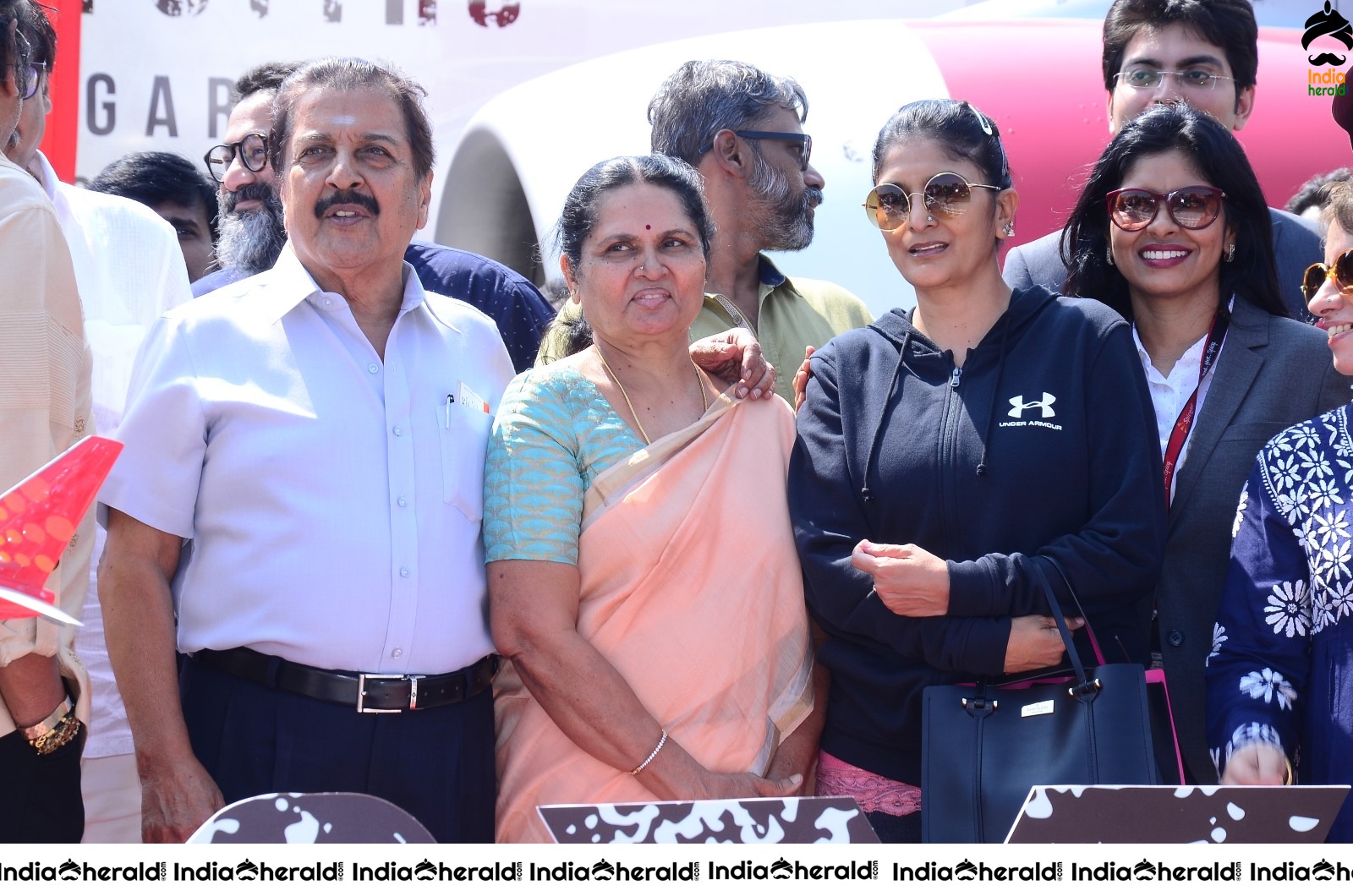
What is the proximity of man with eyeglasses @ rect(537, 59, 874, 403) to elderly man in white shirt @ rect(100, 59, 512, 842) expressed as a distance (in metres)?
1.26

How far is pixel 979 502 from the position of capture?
8.32 feet

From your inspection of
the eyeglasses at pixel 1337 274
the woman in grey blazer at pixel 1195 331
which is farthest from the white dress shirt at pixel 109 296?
the eyeglasses at pixel 1337 274

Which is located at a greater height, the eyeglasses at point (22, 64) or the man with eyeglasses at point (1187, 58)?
the man with eyeglasses at point (1187, 58)

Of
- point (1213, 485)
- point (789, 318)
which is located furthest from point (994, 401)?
point (789, 318)

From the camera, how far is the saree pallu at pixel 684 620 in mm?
2607

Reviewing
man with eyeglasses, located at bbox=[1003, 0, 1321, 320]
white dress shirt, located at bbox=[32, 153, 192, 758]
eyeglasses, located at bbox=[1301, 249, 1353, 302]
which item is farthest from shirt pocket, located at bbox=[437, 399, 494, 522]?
man with eyeglasses, located at bbox=[1003, 0, 1321, 320]

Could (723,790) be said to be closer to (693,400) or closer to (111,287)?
(693,400)

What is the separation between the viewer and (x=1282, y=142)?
17.3ft

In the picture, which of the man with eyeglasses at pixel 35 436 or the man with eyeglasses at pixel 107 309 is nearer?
the man with eyeglasses at pixel 35 436

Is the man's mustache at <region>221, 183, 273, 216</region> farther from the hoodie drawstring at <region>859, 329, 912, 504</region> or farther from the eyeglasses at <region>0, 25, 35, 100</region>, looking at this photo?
the hoodie drawstring at <region>859, 329, 912, 504</region>

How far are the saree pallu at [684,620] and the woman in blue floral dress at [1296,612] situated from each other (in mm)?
803

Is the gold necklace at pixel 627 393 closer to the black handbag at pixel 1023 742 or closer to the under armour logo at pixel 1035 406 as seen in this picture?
the under armour logo at pixel 1035 406

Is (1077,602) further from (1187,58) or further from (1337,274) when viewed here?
(1187,58)
